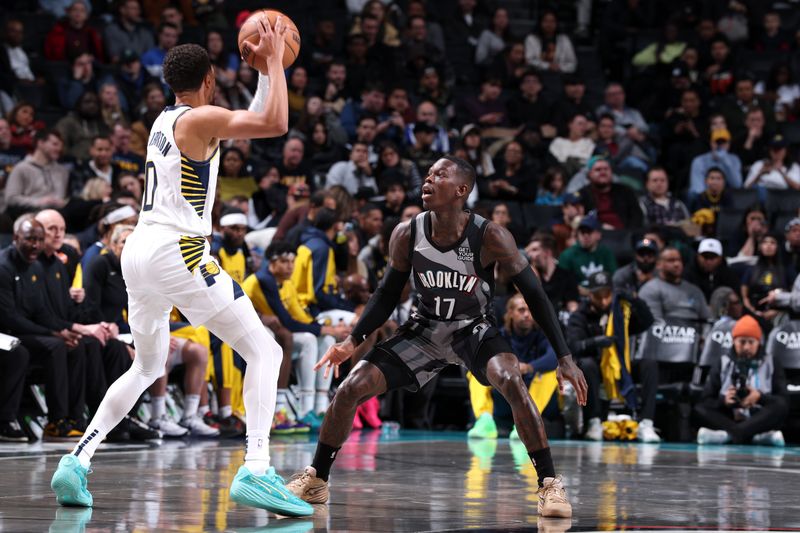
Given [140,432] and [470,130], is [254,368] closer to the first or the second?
[140,432]

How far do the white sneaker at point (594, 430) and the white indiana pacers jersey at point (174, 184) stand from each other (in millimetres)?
6824

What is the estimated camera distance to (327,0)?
59.0ft

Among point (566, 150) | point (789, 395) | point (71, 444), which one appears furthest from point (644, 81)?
point (71, 444)

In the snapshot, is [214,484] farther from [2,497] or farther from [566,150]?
[566,150]

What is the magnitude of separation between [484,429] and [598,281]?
1883 mm

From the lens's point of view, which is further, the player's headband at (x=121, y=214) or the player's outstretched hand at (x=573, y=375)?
the player's headband at (x=121, y=214)

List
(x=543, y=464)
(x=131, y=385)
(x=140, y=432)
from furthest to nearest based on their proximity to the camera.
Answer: (x=140, y=432)
(x=543, y=464)
(x=131, y=385)

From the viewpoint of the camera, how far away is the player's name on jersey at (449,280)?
6.07 metres


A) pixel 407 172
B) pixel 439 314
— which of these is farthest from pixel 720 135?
pixel 439 314

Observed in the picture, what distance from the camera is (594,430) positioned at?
1155cm

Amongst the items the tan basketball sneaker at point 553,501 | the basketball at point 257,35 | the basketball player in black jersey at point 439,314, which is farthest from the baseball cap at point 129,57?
the tan basketball sneaker at point 553,501

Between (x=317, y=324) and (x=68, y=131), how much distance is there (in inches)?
158

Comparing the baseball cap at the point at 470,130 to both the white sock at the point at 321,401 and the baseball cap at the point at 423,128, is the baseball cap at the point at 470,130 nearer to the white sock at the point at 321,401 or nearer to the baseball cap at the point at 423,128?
the baseball cap at the point at 423,128

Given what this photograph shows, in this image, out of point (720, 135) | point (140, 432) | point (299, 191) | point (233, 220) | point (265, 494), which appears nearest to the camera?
point (265, 494)
